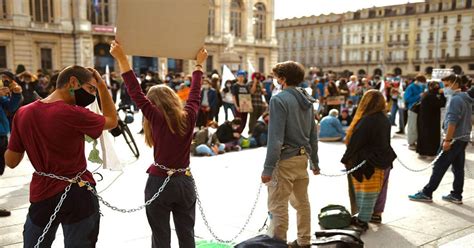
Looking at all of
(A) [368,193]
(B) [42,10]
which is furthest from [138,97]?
(B) [42,10]

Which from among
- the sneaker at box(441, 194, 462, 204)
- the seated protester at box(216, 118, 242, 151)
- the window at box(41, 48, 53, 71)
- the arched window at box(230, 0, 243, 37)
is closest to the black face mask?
the sneaker at box(441, 194, 462, 204)

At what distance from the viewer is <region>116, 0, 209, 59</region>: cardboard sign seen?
3.21 metres

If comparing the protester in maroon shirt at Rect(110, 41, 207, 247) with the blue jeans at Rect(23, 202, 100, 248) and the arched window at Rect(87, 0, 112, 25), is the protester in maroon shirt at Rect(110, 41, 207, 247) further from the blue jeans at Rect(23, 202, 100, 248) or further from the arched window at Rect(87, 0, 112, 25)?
the arched window at Rect(87, 0, 112, 25)

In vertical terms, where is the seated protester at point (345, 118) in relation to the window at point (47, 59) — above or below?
below

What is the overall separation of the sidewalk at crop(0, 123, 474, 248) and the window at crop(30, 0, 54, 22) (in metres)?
34.3

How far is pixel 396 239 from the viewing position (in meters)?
5.11

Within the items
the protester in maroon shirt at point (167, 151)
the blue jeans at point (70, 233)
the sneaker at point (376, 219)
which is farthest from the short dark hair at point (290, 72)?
the sneaker at point (376, 219)

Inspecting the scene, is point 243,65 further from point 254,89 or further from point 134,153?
point 134,153

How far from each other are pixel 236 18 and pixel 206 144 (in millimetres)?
44245

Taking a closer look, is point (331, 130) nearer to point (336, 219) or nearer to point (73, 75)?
point (336, 219)

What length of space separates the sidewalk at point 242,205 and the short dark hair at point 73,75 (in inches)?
92.3

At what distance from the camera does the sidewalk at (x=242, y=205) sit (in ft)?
16.9

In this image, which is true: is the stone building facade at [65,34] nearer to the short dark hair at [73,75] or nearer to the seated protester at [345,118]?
the seated protester at [345,118]

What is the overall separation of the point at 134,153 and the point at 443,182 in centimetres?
620
